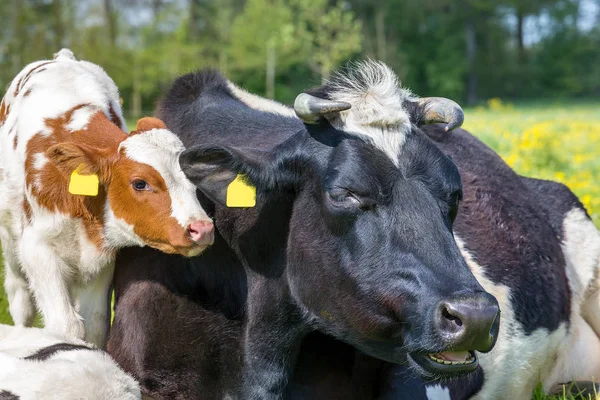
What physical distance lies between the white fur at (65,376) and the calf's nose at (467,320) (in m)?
1.70

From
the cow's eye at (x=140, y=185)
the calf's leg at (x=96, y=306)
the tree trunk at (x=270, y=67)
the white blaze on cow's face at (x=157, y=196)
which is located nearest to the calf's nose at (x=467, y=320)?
the white blaze on cow's face at (x=157, y=196)

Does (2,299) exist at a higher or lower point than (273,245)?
lower

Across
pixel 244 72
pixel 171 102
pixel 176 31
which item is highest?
pixel 171 102

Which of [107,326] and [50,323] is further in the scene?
[107,326]

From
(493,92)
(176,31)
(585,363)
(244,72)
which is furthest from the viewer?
(493,92)

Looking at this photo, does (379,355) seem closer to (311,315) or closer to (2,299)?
(311,315)

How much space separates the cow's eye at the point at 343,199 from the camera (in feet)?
12.5

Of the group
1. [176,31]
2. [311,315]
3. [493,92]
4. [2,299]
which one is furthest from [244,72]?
[311,315]

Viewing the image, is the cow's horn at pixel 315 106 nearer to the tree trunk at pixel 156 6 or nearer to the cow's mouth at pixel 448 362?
the cow's mouth at pixel 448 362

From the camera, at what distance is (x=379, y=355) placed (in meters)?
3.92

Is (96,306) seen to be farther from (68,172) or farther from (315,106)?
(315,106)

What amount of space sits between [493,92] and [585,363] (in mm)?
67670

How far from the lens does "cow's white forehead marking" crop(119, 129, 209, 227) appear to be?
432 cm

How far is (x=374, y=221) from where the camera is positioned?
3789mm
